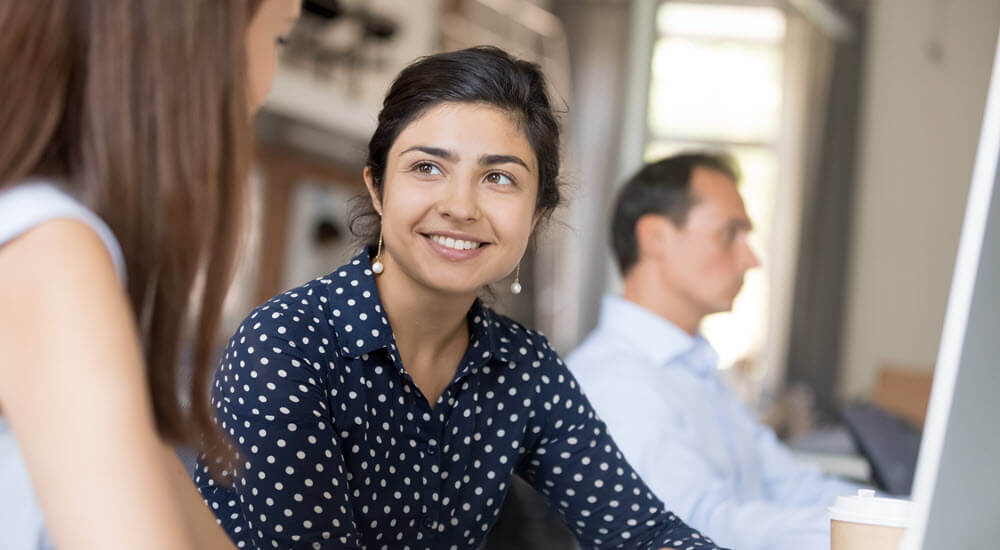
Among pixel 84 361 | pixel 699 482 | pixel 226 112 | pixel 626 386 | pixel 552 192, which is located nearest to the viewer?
pixel 84 361

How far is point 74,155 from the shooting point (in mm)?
752

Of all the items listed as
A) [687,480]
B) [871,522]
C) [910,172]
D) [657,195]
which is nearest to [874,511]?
[871,522]

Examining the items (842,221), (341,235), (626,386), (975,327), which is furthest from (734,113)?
(975,327)

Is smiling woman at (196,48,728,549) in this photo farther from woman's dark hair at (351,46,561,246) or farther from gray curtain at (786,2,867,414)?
gray curtain at (786,2,867,414)

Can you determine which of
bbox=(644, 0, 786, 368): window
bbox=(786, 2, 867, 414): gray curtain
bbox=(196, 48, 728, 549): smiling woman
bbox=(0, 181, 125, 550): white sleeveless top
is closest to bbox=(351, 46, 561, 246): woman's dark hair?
bbox=(196, 48, 728, 549): smiling woman

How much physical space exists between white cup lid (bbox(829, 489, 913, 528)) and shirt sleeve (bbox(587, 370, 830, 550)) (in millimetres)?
537

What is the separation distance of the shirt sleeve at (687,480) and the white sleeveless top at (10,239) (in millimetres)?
1086

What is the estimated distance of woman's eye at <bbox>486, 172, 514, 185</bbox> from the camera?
150cm

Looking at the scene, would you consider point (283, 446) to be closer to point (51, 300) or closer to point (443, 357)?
point (443, 357)

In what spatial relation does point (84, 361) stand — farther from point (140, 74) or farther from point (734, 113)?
point (734, 113)

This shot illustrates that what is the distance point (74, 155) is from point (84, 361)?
0.54 ft

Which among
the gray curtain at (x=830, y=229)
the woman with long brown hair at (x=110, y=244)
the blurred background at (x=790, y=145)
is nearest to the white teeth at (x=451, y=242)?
the woman with long brown hair at (x=110, y=244)

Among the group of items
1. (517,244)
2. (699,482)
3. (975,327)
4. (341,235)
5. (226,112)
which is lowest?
(341,235)

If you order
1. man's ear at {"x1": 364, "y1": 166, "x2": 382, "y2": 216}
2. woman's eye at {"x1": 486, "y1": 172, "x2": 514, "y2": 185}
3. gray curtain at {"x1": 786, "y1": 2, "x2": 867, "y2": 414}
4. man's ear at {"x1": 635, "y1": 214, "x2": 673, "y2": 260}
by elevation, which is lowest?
gray curtain at {"x1": 786, "y1": 2, "x2": 867, "y2": 414}
